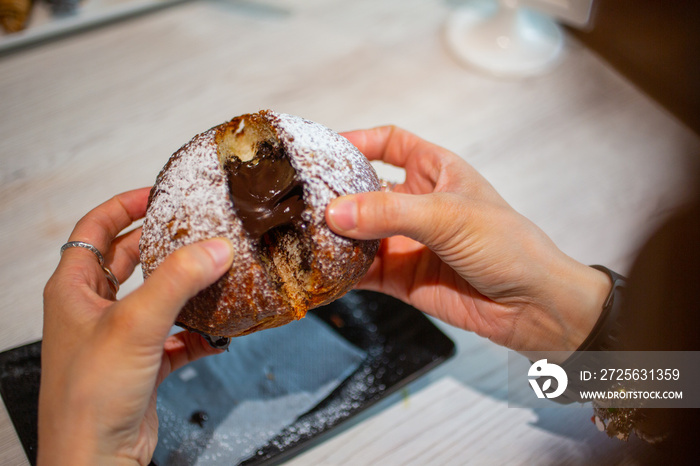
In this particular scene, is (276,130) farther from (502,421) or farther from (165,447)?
(502,421)

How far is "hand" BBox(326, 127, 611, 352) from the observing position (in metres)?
0.97

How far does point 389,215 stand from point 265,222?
0.81ft

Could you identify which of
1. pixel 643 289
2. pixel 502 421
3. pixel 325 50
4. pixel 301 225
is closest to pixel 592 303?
pixel 643 289

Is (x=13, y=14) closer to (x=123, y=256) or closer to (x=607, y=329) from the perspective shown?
(x=123, y=256)

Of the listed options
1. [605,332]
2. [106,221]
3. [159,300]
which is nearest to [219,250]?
[159,300]

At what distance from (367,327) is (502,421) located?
1.37 ft

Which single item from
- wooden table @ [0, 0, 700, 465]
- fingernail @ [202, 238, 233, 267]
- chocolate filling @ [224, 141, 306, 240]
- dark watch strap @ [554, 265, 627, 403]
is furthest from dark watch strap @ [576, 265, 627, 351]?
fingernail @ [202, 238, 233, 267]

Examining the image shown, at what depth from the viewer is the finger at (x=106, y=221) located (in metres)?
1.14

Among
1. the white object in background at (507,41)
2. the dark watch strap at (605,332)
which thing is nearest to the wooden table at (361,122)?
the white object in background at (507,41)

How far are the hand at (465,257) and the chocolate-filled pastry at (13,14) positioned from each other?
5.13 ft

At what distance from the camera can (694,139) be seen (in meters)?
1.96

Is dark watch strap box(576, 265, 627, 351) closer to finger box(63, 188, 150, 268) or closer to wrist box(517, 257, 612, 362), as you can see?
wrist box(517, 257, 612, 362)

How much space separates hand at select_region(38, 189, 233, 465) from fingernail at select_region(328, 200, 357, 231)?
7.8 inches

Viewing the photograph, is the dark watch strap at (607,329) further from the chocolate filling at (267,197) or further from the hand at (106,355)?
the hand at (106,355)
